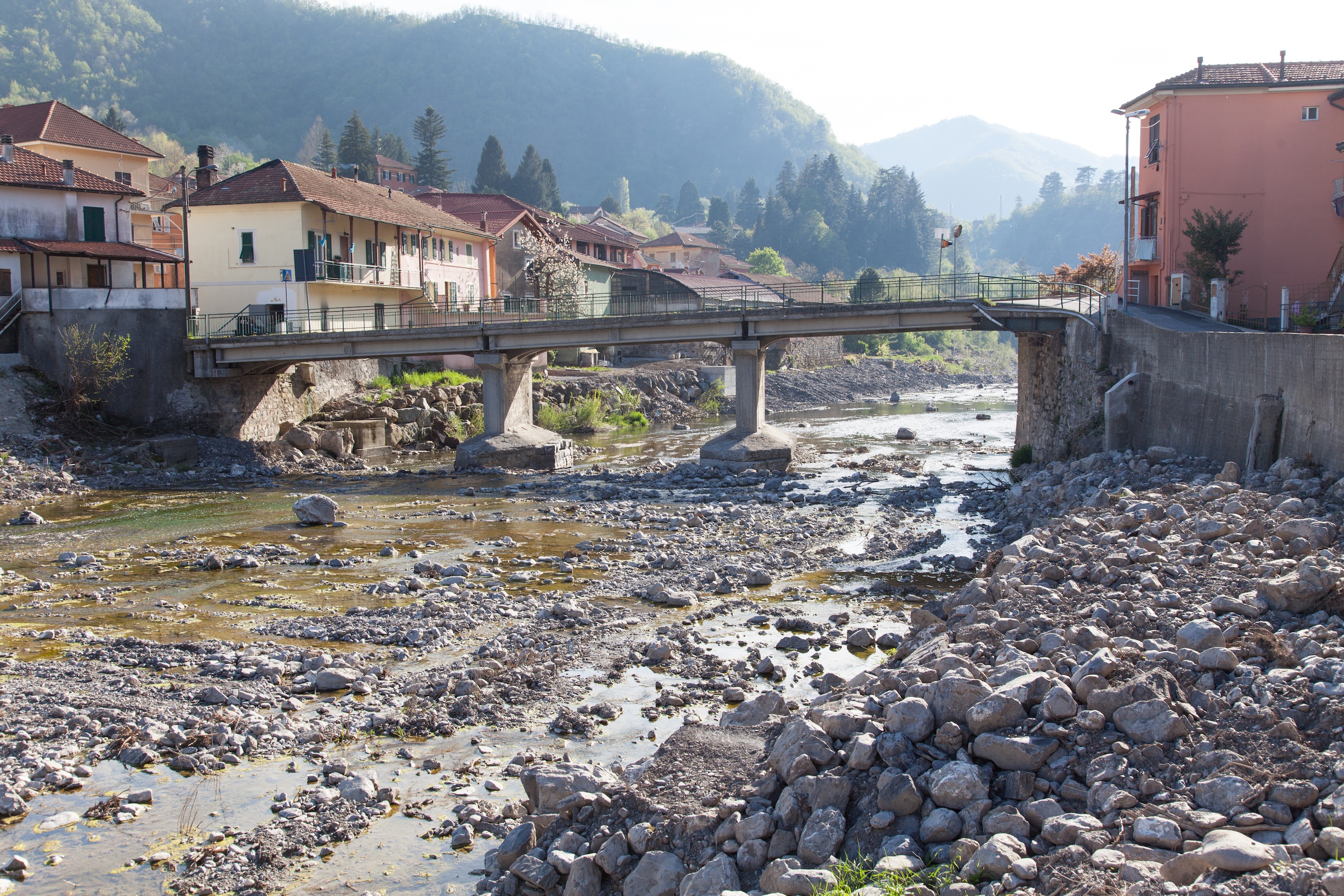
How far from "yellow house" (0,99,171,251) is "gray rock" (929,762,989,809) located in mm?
56377

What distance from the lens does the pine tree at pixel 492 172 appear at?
124 metres

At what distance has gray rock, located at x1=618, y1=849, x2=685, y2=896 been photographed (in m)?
7.60

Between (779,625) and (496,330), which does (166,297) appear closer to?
(496,330)

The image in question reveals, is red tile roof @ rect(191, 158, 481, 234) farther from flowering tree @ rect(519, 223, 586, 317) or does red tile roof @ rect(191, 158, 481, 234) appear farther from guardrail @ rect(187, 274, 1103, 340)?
flowering tree @ rect(519, 223, 586, 317)

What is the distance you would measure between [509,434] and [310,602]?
2211 centimetres

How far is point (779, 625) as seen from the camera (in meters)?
16.8

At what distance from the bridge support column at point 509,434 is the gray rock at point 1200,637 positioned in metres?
31.6

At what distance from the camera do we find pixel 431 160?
117938 millimetres

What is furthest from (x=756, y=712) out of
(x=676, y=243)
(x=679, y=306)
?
(x=676, y=243)

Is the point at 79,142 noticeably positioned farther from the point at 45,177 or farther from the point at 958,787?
the point at 958,787

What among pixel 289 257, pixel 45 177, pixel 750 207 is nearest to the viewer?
pixel 45 177

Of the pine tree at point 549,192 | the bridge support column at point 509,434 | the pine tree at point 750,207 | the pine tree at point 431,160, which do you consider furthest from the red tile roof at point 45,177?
the pine tree at point 750,207

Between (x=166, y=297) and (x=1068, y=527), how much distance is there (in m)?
37.1

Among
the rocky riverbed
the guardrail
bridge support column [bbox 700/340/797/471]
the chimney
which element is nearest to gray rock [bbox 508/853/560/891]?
the rocky riverbed
